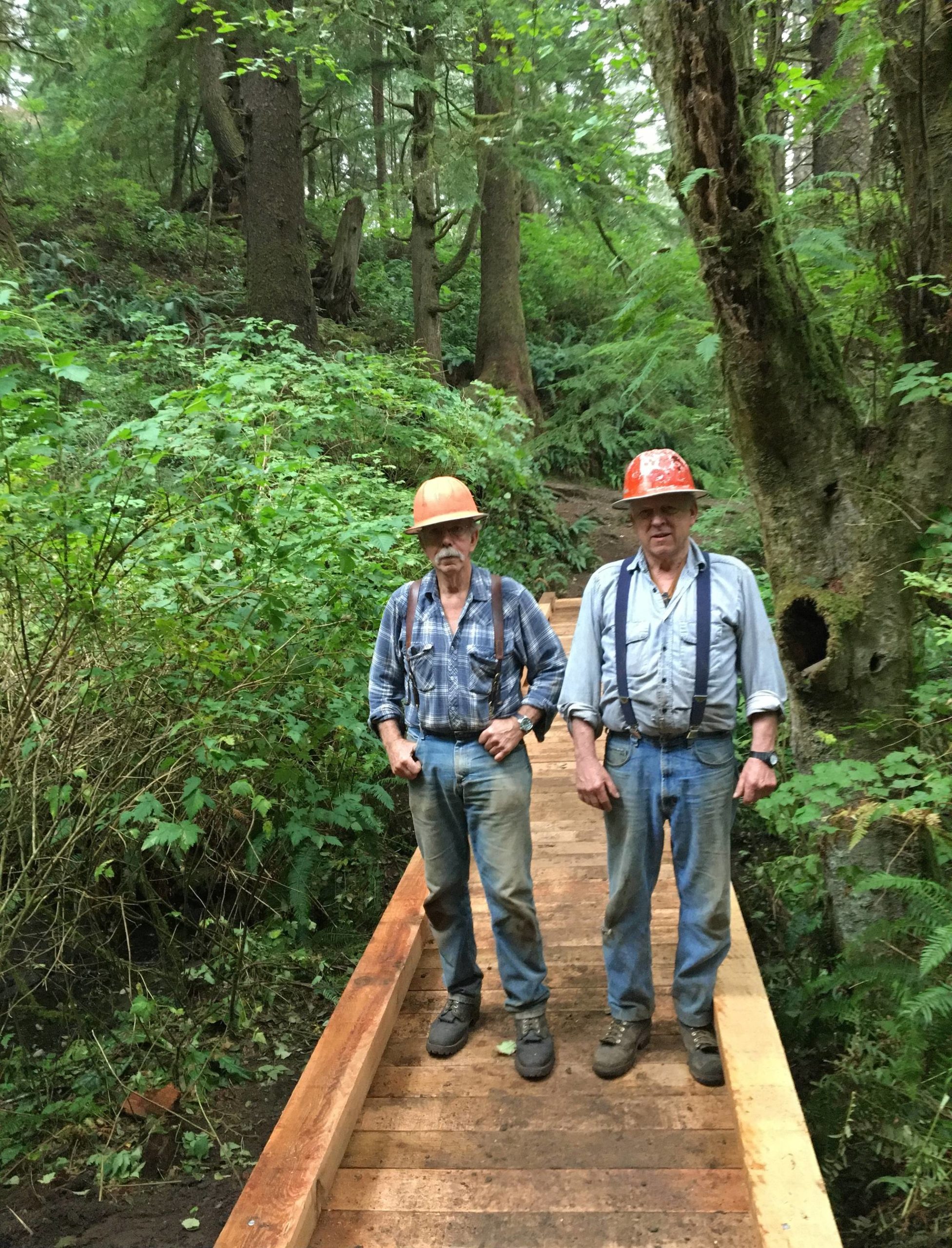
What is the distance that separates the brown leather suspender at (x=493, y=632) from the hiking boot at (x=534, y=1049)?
1.30m

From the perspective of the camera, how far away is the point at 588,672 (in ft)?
10.7

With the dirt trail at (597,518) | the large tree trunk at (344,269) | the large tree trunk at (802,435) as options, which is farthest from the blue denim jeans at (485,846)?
the large tree trunk at (344,269)

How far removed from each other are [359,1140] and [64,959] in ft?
7.01

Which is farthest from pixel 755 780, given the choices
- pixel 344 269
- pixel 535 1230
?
pixel 344 269

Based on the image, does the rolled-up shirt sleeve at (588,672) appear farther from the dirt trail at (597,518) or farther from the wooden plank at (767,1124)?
the dirt trail at (597,518)

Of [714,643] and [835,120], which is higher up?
[835,120]

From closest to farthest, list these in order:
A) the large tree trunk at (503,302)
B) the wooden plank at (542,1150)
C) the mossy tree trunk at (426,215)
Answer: the wooden plank at (542,1150), the mossy tree trunk at (426,215), the large tree trunk at (503,302)

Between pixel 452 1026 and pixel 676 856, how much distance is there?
121 centimetres

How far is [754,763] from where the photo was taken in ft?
10.1

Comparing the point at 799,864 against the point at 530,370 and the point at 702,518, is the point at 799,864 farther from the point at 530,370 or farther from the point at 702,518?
the point at 530,370

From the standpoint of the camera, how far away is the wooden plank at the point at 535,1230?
270cm

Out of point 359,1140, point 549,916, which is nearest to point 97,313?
point 549,916

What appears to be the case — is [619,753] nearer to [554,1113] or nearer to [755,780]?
[755,780]

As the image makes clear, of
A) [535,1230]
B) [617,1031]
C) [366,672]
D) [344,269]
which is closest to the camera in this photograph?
[535,1230]
